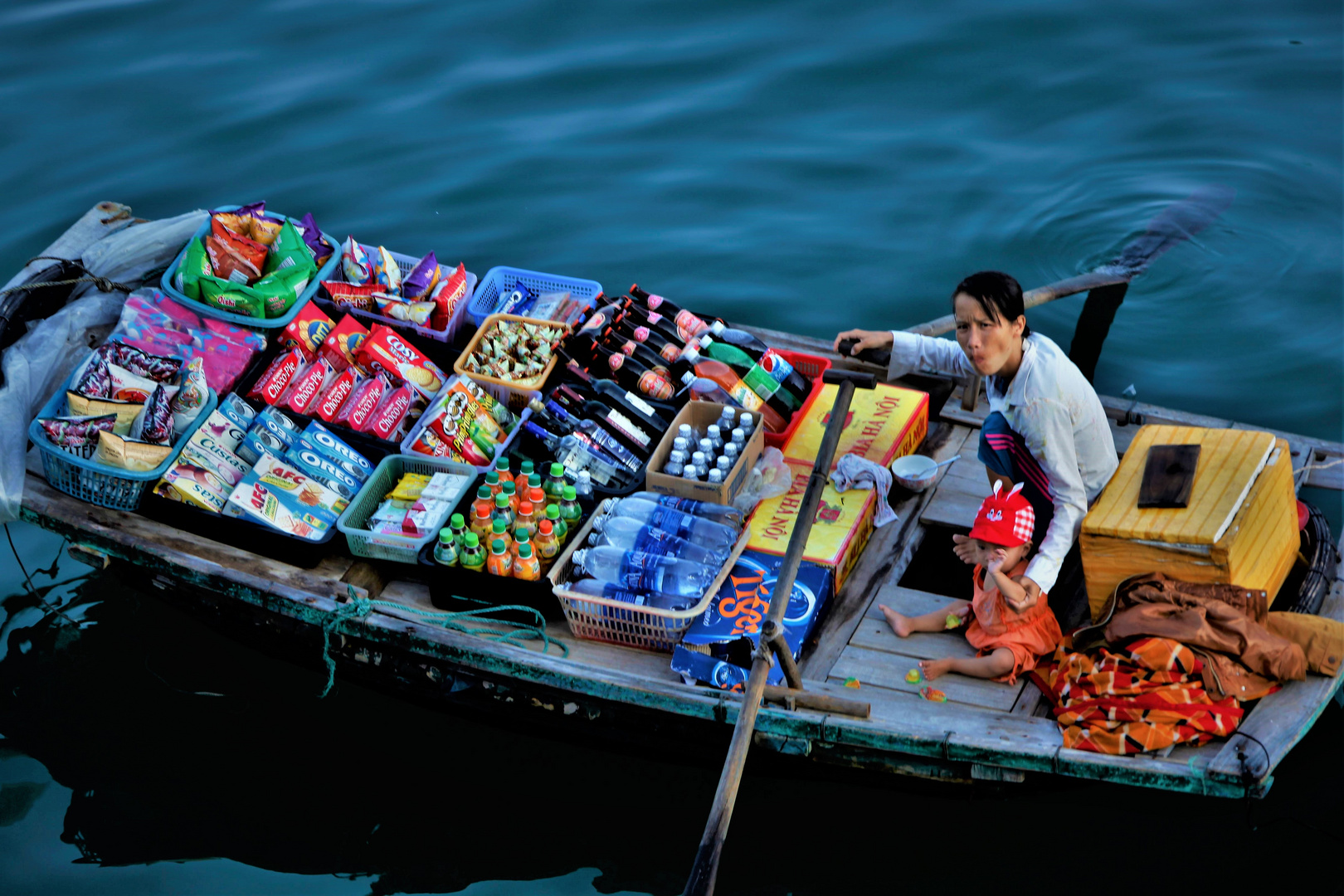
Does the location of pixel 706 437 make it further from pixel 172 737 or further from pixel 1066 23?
pixel 1066 23

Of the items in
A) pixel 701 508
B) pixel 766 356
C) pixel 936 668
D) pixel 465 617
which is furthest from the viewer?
pixel 766 356

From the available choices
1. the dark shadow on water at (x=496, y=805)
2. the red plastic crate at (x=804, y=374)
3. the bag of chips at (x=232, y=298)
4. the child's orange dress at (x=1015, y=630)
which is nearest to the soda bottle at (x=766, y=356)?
the red plastic crate at (x=804, y=374)

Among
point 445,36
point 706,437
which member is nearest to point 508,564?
point 706,437

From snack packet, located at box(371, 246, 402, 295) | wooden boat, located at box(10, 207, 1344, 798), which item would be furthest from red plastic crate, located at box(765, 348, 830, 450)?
snack packet, located at box(371, 246, 402, 295)

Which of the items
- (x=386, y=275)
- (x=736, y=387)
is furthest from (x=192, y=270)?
(x=736, y=387)

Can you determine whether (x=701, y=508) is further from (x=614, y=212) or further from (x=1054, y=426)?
(x=614, y=212)

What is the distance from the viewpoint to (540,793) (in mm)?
5199

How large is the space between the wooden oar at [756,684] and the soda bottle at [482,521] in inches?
47.9

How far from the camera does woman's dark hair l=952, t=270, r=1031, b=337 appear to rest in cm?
421

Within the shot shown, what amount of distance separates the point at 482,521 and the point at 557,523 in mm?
290

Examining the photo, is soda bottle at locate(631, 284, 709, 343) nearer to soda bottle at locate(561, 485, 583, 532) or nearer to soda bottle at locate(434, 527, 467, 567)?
soda bottle at locate(561, 485, 583, 532)

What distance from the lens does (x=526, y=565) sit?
468 cm

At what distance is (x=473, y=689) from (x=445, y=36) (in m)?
7.44

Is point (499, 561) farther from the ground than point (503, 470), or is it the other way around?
point (503, 470)
